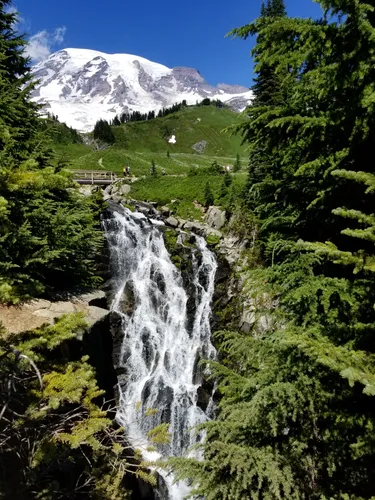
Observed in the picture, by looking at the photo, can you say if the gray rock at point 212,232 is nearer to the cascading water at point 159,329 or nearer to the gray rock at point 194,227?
the gray rock at point 194,227

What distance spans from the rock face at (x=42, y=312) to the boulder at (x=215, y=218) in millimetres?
17127

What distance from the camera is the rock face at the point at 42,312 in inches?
332

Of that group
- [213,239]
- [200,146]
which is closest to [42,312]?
[213,239]

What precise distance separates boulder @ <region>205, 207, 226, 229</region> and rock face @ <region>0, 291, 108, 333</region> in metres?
17.1

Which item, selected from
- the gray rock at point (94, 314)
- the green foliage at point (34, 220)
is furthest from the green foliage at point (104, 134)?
the gray rock at point (94, 314)

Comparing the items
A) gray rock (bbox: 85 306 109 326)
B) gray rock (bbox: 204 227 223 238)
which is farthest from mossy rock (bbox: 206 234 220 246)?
gray rock (bbox: 85 306 109 326)

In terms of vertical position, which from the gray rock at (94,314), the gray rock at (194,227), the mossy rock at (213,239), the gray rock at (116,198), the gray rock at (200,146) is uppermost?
the gray rock at (200,146)

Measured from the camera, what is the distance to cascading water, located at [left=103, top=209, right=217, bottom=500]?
52.6 ft

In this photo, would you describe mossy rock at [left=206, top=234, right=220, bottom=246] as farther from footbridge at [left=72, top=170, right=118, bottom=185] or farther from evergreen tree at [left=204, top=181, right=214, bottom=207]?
footbridge at [left=72, top=170, right=118, bottom=185]

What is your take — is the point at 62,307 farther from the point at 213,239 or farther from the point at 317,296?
the point at 213,239

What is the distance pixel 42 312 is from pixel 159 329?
10.7 m

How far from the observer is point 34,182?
13.4ft


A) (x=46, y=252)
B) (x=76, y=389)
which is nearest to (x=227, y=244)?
(x=46, y=252)

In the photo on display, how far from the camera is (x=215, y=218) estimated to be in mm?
27656
